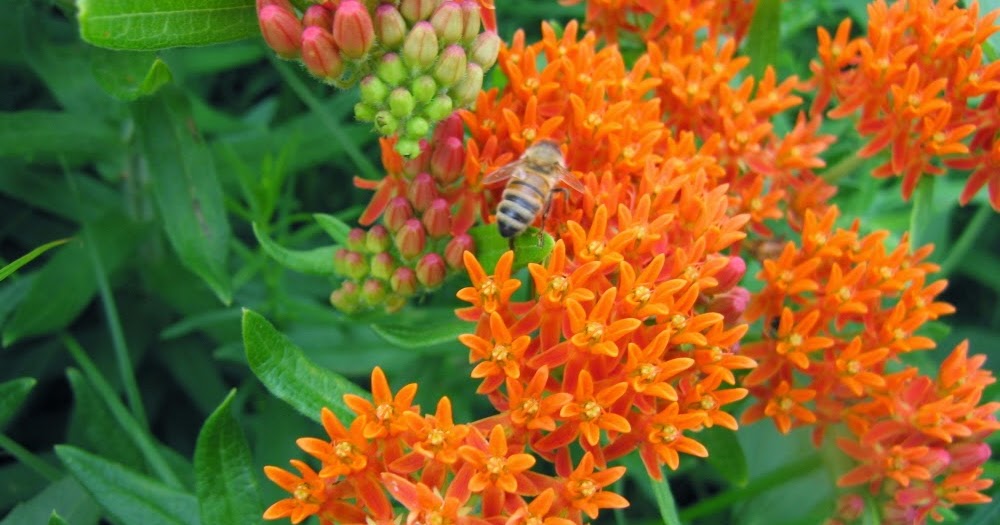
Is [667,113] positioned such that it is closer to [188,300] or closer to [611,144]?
[611,144]

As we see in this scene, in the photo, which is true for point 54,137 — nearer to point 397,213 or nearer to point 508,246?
point 397,213

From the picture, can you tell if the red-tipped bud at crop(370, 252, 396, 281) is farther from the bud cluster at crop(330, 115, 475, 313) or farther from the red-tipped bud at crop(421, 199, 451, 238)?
the red-tipped bud at crop(421, 199, 451, 238)

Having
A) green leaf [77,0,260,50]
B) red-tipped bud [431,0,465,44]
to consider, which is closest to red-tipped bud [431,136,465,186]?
red-tipped bud [431,0,465,44]

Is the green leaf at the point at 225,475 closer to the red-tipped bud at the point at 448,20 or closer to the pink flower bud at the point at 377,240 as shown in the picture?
the pink flower bud at the point at 377,240

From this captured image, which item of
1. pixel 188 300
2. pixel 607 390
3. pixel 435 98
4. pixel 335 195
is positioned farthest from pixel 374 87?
pixel 335 195

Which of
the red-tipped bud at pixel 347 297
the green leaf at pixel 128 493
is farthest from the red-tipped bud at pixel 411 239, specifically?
the green leaf at pixel 128 493

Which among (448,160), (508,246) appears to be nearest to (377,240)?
(448,160)

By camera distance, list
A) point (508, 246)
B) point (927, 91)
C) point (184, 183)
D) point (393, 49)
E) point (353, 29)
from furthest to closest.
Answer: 1. point (184, 183)
2. point (927, 91)
3. point (508, 246)
4. point (393, 49)
5. point (353, 29)
